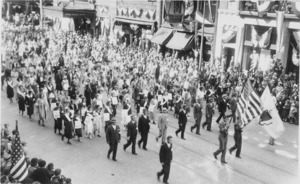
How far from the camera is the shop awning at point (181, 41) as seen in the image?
30.7 metres

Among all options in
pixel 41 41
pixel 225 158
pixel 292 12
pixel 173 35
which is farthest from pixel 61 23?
pixel 225 158

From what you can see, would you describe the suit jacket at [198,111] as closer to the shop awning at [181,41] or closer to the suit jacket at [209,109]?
the suit jacket at [209,109]

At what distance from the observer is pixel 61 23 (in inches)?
1759

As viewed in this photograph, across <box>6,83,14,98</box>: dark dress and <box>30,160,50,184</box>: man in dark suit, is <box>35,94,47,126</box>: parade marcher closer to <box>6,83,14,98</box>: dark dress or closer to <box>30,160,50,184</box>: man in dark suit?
Answer: <box>6,83,14,98</box>: dark dress

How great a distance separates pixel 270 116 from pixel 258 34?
13.5 m

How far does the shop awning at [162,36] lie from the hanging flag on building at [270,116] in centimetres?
1893

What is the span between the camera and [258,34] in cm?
2633

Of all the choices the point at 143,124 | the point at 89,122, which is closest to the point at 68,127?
the point at 89,122

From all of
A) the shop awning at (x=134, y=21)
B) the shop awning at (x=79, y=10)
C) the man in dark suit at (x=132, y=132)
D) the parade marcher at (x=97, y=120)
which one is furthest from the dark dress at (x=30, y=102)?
the shop awning at (x=79, y=10)

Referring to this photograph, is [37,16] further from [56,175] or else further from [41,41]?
[56,175]

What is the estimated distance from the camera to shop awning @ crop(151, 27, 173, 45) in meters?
32.4

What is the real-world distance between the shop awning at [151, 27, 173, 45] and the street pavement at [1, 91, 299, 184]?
1644 cm

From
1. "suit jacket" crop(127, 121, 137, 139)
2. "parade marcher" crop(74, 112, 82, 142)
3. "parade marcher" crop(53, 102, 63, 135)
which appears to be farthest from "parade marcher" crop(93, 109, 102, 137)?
"suit jacket" crop(127, 121, 137, 139)

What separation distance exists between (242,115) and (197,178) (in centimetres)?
297
